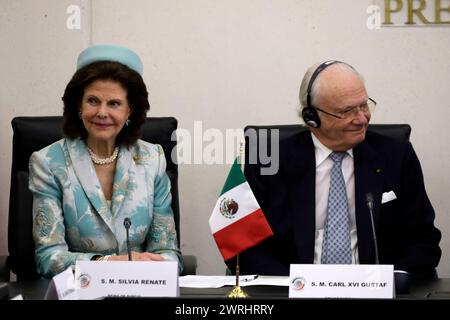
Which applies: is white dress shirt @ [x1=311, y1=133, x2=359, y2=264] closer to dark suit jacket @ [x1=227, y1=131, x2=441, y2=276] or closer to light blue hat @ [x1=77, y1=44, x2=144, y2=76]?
dark suit jacket @ [x1=227, y1=131, x2=441, y2=276]

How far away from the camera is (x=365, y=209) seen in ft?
9.70

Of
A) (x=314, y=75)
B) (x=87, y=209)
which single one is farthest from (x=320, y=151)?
(x=87, y=209)

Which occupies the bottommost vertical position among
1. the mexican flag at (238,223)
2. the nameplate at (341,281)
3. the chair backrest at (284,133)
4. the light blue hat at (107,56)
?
the nameplate at (341,281)

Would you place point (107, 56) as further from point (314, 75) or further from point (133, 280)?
point (133, 280)

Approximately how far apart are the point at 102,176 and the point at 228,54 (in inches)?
46.4

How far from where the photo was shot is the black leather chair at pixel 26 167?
123 inches

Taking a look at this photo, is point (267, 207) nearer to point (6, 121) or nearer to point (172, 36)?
point (172, 36)

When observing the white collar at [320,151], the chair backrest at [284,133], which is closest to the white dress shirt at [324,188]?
the white collar at [320,151]

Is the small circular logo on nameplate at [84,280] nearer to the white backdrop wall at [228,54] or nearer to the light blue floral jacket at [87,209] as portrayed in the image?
the light blue floral jacket at [87,209]

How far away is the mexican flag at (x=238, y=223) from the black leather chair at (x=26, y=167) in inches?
25.0
